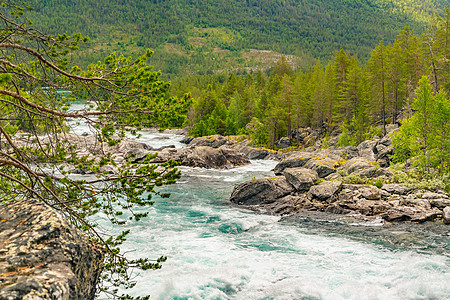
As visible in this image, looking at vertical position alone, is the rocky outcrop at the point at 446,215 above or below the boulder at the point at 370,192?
below

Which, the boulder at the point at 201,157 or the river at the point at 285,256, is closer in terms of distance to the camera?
the river at the point at 285,256

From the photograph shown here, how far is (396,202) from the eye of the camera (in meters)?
16.9

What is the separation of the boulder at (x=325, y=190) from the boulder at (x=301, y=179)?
82 centimetres

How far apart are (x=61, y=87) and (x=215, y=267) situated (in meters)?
8.25

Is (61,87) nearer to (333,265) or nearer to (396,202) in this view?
(333,265)

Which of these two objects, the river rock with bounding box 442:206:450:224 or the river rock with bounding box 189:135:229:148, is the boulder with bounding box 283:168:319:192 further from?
the river rock with bounding box 189:135:229:148

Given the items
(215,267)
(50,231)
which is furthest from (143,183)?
(215,267)

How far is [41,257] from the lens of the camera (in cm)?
356

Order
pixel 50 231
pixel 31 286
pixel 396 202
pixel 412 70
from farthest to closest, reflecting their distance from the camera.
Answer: pixel 412 70
pixel 396 202
pixel 50 231
pixel 31 286

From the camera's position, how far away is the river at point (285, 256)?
30.6 feet

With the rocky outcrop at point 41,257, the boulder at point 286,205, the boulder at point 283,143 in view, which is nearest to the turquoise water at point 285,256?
the boulder at point 286,205

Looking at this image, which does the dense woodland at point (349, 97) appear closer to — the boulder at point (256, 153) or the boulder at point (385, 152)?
the boulder at point (385, 152)

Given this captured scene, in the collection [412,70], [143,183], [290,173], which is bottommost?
[290,173]

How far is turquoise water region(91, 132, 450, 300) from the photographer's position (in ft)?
30.6
